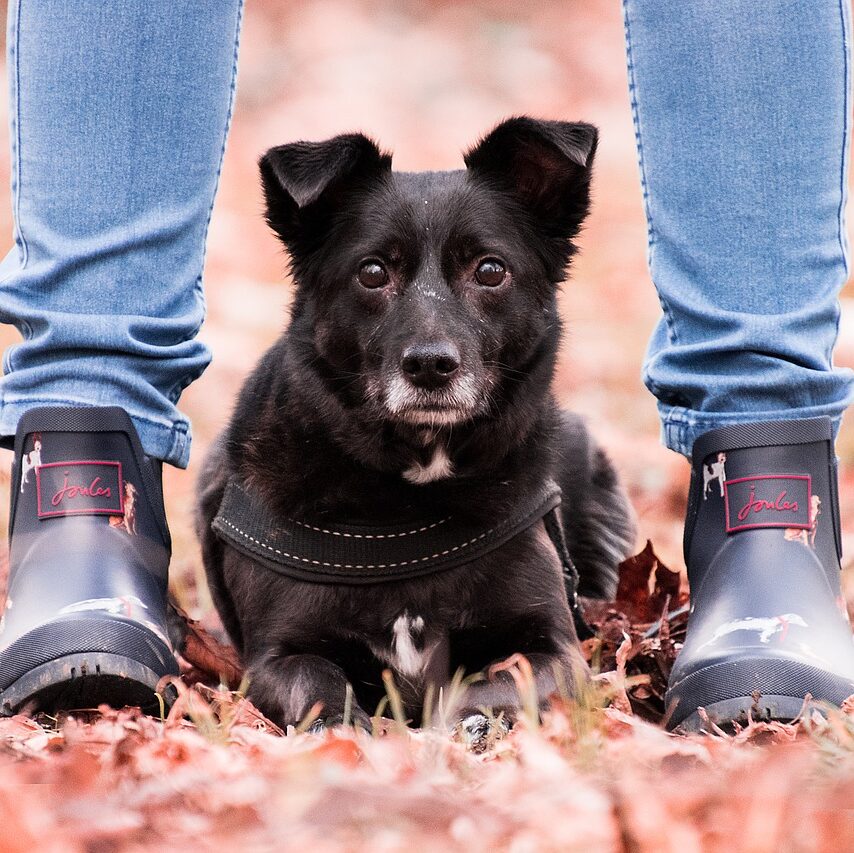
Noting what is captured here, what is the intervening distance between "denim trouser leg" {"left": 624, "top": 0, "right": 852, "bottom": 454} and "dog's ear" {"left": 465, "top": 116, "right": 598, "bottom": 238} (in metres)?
0.35

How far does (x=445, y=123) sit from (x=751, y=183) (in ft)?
36.5

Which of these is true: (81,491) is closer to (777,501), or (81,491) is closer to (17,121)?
(17,121)

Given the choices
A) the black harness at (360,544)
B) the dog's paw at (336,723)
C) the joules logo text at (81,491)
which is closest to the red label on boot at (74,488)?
the joules logo text at (81,491)

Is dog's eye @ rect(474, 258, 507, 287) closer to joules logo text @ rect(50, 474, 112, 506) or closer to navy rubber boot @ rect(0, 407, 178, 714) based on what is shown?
navy rubber boot @ rect(0, 407, 178, 714)

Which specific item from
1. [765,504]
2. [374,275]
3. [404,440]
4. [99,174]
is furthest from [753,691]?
[99,174]

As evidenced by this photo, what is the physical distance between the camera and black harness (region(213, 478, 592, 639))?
2.52 meters

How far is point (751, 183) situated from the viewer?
94.7 inches

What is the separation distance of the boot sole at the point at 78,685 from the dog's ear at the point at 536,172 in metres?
1.51

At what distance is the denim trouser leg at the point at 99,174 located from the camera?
7.75 feet

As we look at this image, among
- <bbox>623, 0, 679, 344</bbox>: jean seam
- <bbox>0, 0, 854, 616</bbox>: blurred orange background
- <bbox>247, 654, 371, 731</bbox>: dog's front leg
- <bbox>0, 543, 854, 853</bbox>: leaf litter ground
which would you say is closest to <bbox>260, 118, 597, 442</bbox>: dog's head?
<bbox>623, 0, 679, 344</bbox>: jean seam

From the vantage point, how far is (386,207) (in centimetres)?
281

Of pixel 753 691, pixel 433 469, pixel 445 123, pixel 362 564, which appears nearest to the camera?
pixel 753 691

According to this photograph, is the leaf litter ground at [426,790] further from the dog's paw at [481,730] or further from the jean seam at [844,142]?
the jean seam at [844,142]

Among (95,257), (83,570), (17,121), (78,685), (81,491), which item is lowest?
(78,685)
